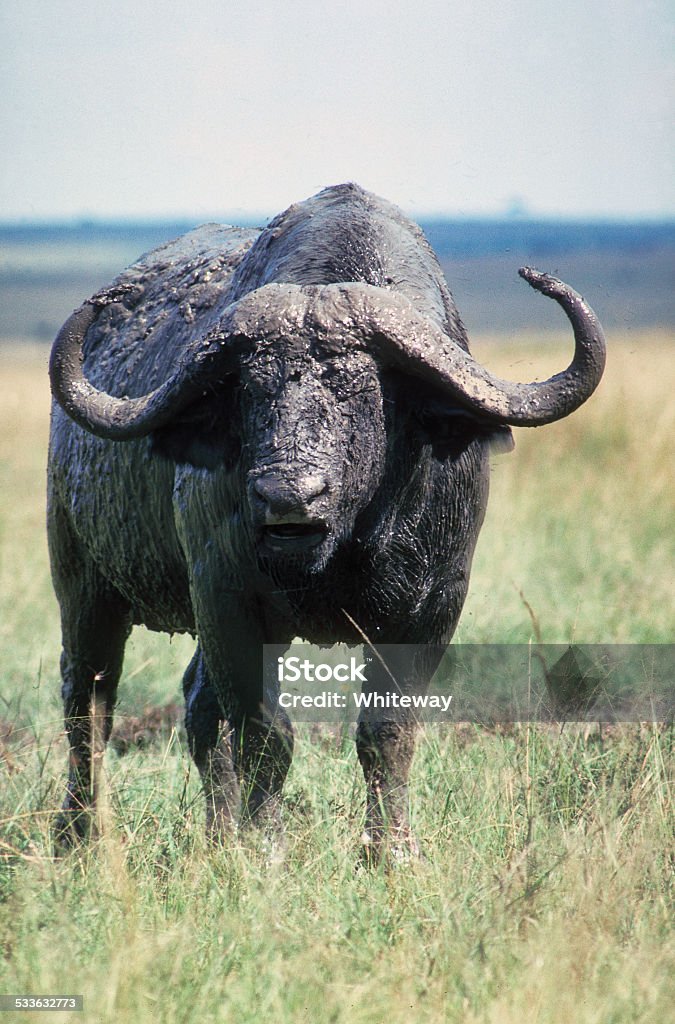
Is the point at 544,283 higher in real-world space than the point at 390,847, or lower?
higher

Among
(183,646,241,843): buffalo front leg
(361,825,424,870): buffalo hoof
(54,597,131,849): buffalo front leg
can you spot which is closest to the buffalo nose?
(361,825,424,870): buffalo hoof

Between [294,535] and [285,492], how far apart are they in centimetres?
19

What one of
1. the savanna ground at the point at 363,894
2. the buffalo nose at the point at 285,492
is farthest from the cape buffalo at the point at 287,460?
the savanna ground at the point at 363,894

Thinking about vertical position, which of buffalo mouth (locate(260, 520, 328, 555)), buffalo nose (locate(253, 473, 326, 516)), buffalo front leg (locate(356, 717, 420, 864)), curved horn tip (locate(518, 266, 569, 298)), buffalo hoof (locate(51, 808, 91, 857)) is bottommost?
buffalo hoof (locate(51, 808, 91, 857))

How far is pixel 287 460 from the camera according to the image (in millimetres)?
3773

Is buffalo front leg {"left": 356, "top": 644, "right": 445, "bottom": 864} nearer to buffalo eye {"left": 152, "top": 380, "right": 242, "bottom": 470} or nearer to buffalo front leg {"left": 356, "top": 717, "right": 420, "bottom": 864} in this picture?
buffalo front leg {"left": 356, "top": 717, "right": 420, "bottom": 864}

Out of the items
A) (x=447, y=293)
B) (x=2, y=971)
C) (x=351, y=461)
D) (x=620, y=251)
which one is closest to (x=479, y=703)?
(x=447, y=293)

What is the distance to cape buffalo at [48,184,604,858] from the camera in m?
3.97

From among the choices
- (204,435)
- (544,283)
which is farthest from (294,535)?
(544,283)

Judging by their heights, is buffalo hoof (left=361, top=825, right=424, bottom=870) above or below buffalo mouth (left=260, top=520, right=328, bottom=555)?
below

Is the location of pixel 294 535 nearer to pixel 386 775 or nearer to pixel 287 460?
pixel 287 460

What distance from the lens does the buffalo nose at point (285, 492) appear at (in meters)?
3.69

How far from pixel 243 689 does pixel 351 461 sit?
114 centimetres

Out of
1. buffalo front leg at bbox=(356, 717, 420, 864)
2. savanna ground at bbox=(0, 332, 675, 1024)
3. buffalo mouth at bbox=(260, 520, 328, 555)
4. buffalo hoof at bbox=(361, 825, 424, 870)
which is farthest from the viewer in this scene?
buffalo front leg at bbox=(356, 717, 420, 864)
